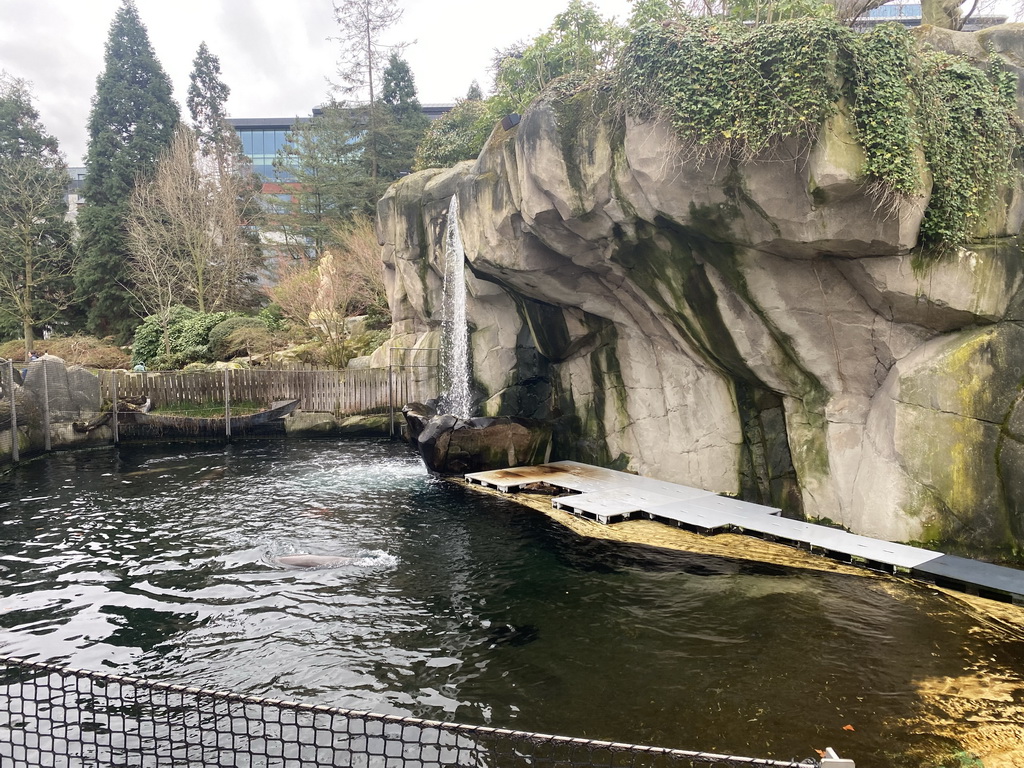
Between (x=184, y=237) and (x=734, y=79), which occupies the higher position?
(x=184, y=237)

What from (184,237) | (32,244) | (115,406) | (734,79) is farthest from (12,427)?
(32,244)

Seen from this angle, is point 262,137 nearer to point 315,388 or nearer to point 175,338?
point 175,338

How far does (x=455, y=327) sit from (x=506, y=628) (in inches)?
480

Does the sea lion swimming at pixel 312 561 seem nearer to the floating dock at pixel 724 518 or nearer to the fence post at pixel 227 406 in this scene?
the floating dock at pixel 724 518

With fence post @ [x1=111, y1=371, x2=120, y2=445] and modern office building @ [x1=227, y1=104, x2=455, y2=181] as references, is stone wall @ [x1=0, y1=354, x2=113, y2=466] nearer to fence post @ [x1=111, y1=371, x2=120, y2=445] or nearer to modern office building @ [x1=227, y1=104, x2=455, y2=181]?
fence post @ [x1=111, y1=371, x2=120, y2=445]

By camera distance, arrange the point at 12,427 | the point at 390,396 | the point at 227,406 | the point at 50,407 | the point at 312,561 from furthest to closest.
Answer: the point at 390,396
the point at 227,406
the point at 50,407
the point at 12,427
the point at 312,561

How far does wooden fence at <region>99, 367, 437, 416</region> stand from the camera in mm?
20062

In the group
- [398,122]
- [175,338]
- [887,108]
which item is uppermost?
[398,122]

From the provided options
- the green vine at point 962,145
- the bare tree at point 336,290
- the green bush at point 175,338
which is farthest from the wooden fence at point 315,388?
the green vine at point 962,145

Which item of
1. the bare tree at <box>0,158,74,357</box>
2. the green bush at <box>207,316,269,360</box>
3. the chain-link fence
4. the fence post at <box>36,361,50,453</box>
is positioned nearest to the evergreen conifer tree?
the green bush at <box>207,316,269,360</box>

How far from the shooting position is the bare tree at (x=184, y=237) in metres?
28.8

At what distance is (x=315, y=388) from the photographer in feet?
67.7

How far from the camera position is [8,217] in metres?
29.1

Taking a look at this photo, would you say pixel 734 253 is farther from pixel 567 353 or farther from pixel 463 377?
pixel 463 377
